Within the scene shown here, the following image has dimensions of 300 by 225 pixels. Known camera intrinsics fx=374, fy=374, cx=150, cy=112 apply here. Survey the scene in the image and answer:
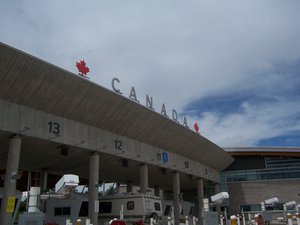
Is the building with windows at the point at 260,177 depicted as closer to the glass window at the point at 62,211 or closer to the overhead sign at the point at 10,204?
the glass window at the point at 62,211

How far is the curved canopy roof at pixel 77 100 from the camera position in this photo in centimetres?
2161

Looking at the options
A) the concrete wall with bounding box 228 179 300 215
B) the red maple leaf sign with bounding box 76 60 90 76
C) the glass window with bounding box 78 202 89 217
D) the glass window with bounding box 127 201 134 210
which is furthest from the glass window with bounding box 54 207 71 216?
the concrete wall with bounding box 228 179 300 215

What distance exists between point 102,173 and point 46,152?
1236 cm

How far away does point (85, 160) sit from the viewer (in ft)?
107

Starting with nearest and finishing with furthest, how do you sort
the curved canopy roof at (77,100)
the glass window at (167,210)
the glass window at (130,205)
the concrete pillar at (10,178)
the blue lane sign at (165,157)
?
the curved canopy roof at (77,100), the concrete pillar at (10,178), the glass window at (130,205), the glass window at (167,210), the blue lane sign at (165,157)

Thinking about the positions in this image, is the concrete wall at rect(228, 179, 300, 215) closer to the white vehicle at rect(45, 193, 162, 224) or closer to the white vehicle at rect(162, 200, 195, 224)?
the white vehicle at rect(162, 200, 195, 224)

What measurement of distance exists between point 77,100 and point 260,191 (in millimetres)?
35736

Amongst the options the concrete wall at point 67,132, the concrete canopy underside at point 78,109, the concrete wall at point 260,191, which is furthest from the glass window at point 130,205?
the concrete wall at point 260,191

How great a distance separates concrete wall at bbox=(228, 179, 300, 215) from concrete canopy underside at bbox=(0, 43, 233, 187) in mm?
15750

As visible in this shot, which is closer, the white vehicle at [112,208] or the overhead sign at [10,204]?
the overhead sign at [10,204]

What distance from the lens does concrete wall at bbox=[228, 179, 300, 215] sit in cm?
5109

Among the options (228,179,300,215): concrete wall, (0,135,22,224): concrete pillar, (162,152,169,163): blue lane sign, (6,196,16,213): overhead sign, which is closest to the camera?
(6,196,16,213): overhead sign

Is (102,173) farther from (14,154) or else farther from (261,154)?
(261,154)

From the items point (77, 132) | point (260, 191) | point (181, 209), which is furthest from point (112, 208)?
point (260, 191)
